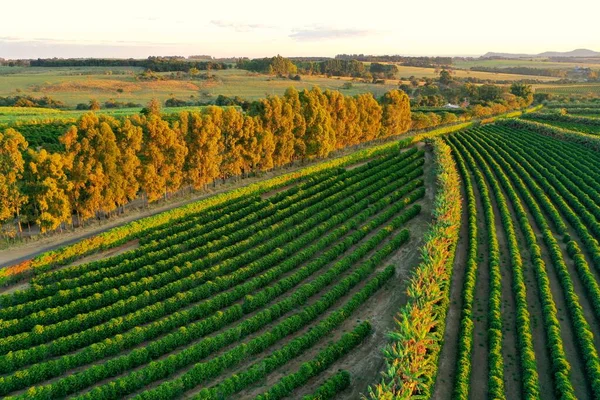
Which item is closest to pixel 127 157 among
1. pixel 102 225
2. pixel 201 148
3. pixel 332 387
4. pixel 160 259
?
pixel 102 225

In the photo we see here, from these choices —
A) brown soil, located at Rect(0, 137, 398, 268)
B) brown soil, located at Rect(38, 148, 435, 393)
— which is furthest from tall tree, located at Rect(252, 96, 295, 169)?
brown soil, located at Rect(38, 148, 435, 393)

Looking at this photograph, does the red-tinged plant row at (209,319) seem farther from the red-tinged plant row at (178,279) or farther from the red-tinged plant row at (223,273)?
the red-tinged plant row at (178,279)

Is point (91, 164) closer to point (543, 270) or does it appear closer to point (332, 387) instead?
point (332, 387)

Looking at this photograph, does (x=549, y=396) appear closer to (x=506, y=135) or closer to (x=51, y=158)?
(x=51, y=158)

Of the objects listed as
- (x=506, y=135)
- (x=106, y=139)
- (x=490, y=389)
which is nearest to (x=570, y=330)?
(x=490, y=389)

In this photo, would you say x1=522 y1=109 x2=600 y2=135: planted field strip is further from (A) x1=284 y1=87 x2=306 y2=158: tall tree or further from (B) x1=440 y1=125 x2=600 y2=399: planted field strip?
(A) x1=284 y1=87 x2=306 y2=158: tall tree

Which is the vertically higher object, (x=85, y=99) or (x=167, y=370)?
(x=85, y=99)
